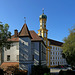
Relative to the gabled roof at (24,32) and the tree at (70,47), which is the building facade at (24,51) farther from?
the tree at (70,47)

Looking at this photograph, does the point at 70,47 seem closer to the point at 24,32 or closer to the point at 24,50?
the point at 24,50

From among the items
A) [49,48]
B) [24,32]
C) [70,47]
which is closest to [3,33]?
[24,32]

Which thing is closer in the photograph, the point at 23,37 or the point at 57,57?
the point at 23,37

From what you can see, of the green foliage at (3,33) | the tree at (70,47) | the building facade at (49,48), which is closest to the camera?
the green foliage at (3,33)

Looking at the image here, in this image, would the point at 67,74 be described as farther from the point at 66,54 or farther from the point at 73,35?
the point at 73,35

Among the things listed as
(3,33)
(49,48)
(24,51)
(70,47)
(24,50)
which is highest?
(3,33)

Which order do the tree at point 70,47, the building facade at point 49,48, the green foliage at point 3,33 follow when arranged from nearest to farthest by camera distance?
the green foliage at point 3,33 → the tree at point 70,47 → the building facade at point 49,48

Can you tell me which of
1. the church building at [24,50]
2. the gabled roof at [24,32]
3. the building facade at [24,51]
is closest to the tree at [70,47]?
the church building at [24,50]

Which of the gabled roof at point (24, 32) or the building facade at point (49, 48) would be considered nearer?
the gabled roof at point (24, 32)

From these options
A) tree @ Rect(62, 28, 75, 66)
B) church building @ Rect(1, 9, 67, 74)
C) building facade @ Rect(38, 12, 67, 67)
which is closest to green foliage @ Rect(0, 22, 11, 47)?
church building @ Rect(1, 9, 67, 74)

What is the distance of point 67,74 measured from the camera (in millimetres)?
31531

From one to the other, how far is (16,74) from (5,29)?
29.6 feet

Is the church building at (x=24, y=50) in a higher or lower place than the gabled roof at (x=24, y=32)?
lower

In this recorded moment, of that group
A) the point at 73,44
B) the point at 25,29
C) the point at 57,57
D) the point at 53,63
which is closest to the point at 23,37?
the point at 25,29
